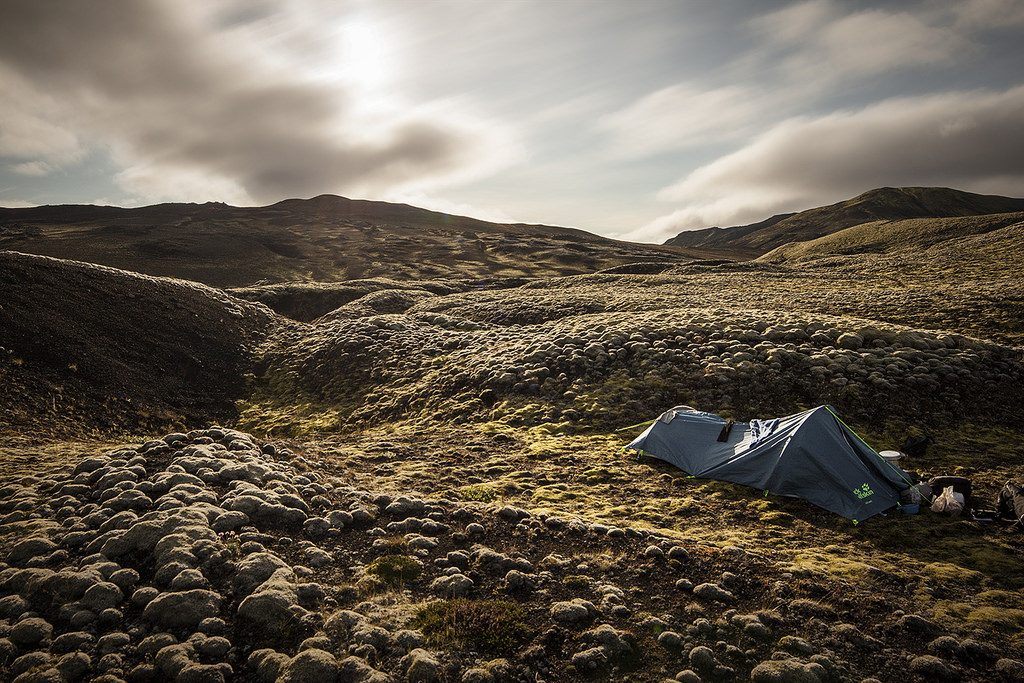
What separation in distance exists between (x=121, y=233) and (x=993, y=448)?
601 ft

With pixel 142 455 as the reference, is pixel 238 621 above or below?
below

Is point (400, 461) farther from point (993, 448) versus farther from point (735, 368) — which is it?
point (993, 448)

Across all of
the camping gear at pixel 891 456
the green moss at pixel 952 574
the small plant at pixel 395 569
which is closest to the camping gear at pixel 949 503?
the camping gear at pixel 891 456

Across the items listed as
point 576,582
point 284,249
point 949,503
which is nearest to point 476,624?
point 576,582

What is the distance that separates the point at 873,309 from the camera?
38.8 metres

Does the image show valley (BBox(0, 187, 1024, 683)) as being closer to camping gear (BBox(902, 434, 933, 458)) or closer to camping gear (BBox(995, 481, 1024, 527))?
camping gear (BBox(995, 481, 1024, 527))

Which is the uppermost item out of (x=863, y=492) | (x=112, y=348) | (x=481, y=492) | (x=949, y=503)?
(x=112, y=348)

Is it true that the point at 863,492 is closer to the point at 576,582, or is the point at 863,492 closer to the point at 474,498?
the point at 576,582

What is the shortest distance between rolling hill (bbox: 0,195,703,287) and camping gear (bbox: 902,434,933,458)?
84.1 meters

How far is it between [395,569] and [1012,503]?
17.2 metres

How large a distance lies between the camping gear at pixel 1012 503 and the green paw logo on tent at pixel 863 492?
3.06 meters

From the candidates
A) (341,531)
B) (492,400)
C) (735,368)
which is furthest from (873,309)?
(341,531)

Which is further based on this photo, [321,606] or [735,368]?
[735,368]

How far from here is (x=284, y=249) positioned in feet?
415
